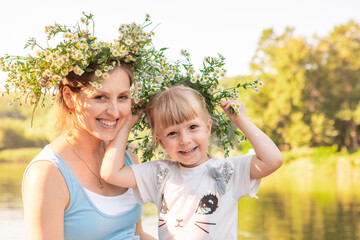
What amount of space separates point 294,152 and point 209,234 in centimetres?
2333

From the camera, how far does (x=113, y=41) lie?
245cm

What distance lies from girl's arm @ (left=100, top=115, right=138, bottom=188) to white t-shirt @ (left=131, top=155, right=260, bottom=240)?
46 mm

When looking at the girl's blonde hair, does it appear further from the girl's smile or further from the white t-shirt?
the white t-shirt

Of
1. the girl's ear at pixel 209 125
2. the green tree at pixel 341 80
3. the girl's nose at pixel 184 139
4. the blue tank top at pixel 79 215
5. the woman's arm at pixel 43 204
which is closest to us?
the woman's arm at pixel 43 204

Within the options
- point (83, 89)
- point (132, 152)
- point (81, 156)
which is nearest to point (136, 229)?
point (132, 152)

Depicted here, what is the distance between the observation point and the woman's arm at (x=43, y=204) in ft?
7.14

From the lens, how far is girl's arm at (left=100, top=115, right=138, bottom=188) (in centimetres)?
243

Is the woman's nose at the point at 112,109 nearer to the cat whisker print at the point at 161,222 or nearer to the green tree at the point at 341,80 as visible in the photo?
the cat whisker print at the point at 161,222

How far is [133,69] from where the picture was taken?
8.54ft

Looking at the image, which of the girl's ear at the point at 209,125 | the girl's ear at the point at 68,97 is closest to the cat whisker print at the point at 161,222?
the girl's ear at the point at 209,125

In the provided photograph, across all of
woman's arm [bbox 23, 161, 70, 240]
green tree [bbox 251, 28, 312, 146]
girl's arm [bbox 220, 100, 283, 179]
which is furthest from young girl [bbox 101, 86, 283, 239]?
green tree [bbox 251, 28, 312, 146]

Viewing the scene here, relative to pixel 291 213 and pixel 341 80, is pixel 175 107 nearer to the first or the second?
pixel 291 213

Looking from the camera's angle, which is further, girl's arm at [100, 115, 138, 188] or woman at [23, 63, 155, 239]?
girl's arm at [100, 115, 138, 188]

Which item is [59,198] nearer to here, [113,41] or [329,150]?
[113,41]
